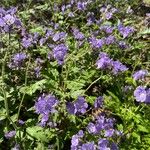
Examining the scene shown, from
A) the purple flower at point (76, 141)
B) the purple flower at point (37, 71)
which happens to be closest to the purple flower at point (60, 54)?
the purple flower at point (37, 71)

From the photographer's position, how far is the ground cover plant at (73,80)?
12.1ft

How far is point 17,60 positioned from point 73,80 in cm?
60

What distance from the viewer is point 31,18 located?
636 centimetres

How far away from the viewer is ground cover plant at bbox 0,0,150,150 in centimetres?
368

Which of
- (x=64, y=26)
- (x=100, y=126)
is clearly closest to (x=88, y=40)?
(x=64, y=26)

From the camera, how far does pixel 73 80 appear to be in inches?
180

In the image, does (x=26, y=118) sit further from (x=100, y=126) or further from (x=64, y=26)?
(x=64, y=26)

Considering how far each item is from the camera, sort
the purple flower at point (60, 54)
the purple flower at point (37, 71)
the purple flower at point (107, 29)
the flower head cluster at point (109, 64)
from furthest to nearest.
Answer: the purple flower at point (107, 29), the purple flower at point (37, 71), the purple flower at point (60, 54), the flower head cluster at point (109, 64)

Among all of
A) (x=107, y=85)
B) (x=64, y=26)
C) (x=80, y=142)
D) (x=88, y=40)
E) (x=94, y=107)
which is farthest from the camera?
(x=64, y=26)

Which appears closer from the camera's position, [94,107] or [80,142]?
[80,142]

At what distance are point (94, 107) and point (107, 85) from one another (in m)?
0.92

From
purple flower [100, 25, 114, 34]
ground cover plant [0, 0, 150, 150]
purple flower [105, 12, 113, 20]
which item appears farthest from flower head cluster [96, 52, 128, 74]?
purple flower [105, 12, 113, 20]

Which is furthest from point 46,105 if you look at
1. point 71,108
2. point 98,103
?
point 98,103

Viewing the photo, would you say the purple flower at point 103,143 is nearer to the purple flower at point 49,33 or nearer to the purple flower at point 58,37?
the purple flower at point 58,37
